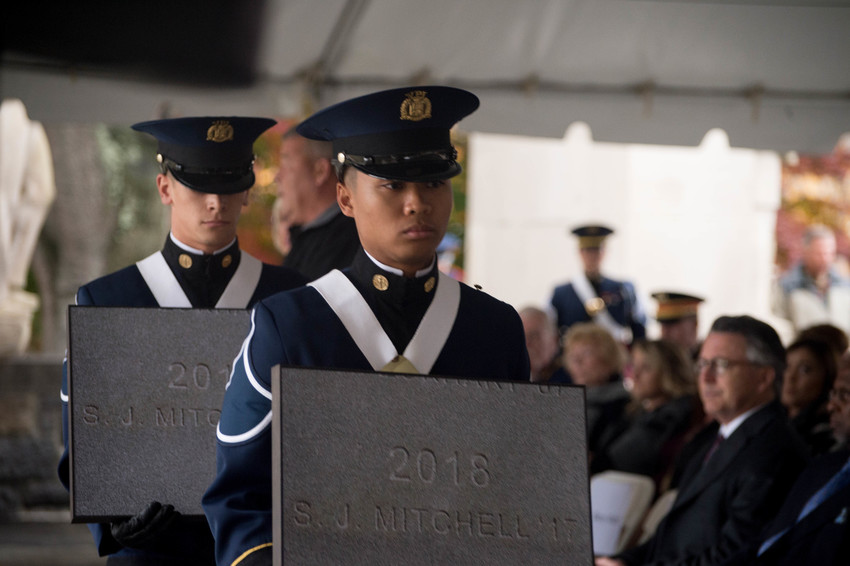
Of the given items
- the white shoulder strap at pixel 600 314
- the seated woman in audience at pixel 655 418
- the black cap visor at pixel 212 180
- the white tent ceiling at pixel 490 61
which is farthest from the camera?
the white shoulder strap at pixel 600 314

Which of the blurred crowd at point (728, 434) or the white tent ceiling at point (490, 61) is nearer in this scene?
the blurred crowd at point (728, 434)

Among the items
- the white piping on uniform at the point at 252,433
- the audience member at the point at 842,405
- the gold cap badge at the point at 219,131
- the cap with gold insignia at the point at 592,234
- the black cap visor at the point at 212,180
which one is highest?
the cap with gold insignia at the point at 592,234

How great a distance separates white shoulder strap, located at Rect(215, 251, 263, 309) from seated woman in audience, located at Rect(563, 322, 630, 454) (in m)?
3.59

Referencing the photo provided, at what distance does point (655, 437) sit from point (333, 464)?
13.1 ft

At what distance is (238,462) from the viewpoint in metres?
2.29

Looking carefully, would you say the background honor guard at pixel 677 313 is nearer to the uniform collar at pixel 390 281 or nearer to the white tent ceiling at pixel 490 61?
the white tent ceiling at pixel 490 61

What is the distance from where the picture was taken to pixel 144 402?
113 inches

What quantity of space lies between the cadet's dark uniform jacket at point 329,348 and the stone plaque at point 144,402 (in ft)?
1.59

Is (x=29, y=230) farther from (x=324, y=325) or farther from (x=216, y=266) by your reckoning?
(x=324, y=325)

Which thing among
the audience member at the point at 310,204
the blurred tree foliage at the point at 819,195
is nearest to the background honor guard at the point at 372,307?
the audience member at the point at 310,204

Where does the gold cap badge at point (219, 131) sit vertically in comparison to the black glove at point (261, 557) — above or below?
above

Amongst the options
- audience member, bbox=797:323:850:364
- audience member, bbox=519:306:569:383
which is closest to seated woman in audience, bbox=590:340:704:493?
audience member, bbox=797:323:850:364

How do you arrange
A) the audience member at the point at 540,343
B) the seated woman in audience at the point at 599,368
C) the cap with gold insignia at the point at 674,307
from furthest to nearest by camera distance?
the cap with gold insignia at the point at 674,307 → the audience member at the point at 540,343 → the seated woman in audience at the point at 599,368

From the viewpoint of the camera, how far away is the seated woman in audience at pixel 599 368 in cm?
Answer: 662
